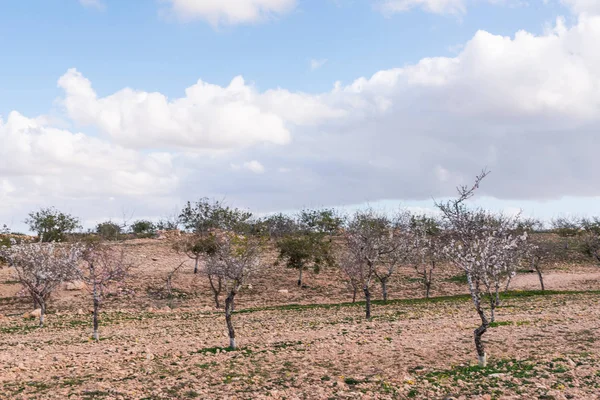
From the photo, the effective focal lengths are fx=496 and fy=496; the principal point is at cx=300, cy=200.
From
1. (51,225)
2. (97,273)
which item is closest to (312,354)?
(97,273)

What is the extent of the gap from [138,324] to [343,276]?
112 ft

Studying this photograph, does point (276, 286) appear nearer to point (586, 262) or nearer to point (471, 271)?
point (471, 271)

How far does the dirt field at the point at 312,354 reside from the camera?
15.4m

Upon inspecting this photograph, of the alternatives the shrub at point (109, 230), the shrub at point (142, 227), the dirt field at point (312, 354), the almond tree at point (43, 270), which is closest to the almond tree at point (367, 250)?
the dirt field at point (312, 354)

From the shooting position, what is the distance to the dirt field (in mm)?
15430

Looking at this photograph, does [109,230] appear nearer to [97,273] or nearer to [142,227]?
[142,227]

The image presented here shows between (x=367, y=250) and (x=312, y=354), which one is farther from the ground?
(x=367, y=250)

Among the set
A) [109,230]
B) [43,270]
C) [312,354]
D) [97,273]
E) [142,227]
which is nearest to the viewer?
[312,354]

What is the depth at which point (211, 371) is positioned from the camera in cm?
1853

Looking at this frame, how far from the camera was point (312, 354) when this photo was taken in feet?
69.1

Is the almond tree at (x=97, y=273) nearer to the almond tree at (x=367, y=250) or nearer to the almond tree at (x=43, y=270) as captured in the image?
the almond tree at (x=43, y=270)

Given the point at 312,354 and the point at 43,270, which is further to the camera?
the point at 43,270

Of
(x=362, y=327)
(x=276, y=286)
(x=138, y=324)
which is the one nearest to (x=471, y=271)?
(x=362, y=327)

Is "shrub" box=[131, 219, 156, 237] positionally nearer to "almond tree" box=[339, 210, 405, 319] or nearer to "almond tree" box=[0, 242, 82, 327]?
"almond tree" box=[339, 210, 405, 319]
